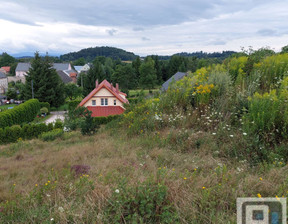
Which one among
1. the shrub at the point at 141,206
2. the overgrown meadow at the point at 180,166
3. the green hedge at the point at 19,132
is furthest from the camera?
the green hedge at the point at 19,132

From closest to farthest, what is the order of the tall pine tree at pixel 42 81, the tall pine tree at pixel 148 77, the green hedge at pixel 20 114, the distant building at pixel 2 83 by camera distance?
the green hedge at pixel 20 114 → the tall pine tree at pixel 42 81 → the tall pine tree at pixel 148 77 → the distant building at pixel 2 83

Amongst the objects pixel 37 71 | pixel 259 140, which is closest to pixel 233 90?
pixel 259 140

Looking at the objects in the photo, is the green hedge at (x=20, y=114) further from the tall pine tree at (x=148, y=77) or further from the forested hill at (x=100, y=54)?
the forested hill at (x=100, y=54)

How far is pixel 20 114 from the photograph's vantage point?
21.8 metres

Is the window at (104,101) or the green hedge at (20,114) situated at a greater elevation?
the window at (104,101)

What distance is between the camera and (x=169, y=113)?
241 inches

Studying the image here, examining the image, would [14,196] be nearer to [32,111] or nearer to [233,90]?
[233,90]

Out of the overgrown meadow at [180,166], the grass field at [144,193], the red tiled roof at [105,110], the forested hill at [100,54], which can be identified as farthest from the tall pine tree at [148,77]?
the forested hill at [100,54]

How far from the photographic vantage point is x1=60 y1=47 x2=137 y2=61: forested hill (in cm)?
14688

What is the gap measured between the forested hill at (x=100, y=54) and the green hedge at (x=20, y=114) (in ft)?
398

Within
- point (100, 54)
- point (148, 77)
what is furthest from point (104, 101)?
point (100, 54)

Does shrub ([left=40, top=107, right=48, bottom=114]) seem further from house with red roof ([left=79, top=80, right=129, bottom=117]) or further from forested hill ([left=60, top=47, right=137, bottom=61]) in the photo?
forested hill ([left=60, top=47, right=137, bottom=61])

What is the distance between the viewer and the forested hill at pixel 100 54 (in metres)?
147

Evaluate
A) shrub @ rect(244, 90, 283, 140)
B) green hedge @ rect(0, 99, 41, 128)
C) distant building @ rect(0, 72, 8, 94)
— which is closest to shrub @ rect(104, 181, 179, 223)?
shrub @ rect(244, 90, 283, 140)
